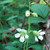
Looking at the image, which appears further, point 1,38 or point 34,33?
point 1,38

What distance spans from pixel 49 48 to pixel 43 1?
30 centimetres

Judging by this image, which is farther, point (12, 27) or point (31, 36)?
point (12, 27)

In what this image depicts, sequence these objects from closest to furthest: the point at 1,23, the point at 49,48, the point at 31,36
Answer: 1. the point at 31,36
2. the point at 49,48
3. the point at 1,23

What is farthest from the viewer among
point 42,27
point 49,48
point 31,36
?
point 42,27

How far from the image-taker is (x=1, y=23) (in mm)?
1397

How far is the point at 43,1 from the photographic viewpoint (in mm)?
971

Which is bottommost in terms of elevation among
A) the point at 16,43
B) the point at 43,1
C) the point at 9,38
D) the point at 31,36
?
the point at 9,38

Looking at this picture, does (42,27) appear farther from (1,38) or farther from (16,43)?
(1,38)

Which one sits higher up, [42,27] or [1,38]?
[42,27]

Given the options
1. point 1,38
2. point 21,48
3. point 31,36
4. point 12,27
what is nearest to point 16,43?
point 21,48

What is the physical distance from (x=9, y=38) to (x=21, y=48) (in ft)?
1.39

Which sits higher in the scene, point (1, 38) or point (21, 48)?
point (21, 48)

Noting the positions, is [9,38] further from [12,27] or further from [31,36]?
[31,36]

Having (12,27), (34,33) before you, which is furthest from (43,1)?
(12,27)
